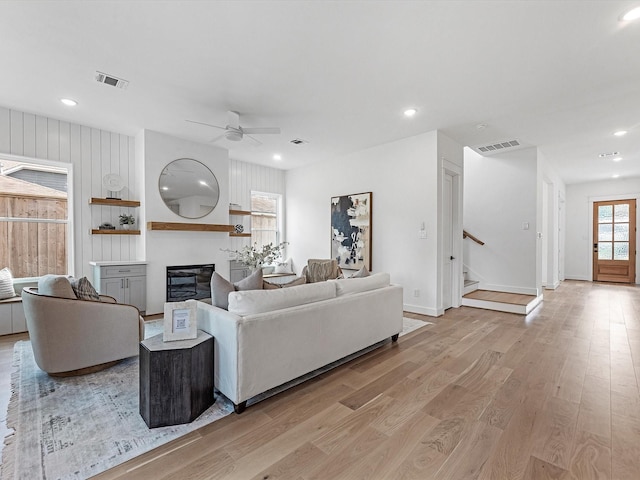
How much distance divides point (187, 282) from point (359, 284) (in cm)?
330

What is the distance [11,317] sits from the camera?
145 inches

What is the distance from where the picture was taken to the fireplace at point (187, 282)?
4871 millimetres

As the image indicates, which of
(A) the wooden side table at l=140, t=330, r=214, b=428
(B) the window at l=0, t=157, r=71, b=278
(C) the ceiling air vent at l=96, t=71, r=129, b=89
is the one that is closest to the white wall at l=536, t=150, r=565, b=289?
(A) the wooden side table at l=140, t=330, r=214, b=428

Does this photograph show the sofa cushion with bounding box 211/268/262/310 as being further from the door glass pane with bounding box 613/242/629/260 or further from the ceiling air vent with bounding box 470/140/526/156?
the door glass pane with bounding box 613/242/629/260

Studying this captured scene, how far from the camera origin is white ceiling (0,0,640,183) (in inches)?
85.7

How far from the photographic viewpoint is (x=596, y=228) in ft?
27.2

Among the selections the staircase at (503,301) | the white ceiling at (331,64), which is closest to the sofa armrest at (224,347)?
the white ceiling at (331,64)

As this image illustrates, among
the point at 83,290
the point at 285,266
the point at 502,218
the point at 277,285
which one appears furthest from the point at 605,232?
the point at 83,290

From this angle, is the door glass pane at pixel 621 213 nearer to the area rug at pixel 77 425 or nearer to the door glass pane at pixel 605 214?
the door glass pane at pixel 605 214

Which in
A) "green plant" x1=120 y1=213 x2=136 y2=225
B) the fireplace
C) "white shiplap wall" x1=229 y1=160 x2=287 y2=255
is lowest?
the fireplace

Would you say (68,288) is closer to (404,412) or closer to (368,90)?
(404,412)

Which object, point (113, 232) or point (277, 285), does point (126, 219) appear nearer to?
point (113, 232)

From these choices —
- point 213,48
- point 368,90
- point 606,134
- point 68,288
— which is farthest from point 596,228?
point 68,288

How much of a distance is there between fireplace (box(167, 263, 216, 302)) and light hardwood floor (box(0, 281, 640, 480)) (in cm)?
196
